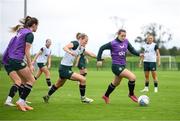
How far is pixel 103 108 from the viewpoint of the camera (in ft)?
47.5

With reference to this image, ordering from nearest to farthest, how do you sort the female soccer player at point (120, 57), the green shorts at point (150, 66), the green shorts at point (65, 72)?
the green shorts at point (65, 72), the female soccer player at point (120, 57), the green shorts at point (150, 66)

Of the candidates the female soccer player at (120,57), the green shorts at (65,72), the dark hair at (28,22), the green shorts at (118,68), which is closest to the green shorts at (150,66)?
the female soccer player at (120,57)

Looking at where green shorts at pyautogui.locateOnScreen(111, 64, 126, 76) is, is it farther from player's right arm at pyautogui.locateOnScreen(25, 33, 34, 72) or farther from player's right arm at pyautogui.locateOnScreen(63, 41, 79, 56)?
player's right arm at pyautogui.locateOnScreen(25, 33, 34, 72)

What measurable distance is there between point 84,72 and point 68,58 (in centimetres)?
781

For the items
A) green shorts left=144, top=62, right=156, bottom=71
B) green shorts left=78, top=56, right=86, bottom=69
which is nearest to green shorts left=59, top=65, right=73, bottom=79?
green shorts left=144, top=62, right=156, bottom=71

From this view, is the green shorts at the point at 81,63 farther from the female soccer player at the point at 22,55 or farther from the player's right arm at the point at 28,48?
the player's right arm at the point at 28,48

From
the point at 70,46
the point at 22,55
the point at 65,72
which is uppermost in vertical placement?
the point at 70,46

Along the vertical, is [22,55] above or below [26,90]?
above

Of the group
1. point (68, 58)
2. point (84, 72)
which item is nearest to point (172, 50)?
point (84, 72)

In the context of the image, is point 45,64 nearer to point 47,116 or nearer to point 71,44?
point 71,44

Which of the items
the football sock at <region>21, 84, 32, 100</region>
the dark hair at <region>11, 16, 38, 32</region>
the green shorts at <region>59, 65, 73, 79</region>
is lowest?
the football sock at <region>21, 84, 32, 100</region>

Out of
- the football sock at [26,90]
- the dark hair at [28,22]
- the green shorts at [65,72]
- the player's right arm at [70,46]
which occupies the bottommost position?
the football sock at [26,90]

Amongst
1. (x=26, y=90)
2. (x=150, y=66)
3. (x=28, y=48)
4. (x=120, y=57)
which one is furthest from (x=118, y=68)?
(x=150, y=66)

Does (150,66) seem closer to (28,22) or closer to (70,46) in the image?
(70,46)
